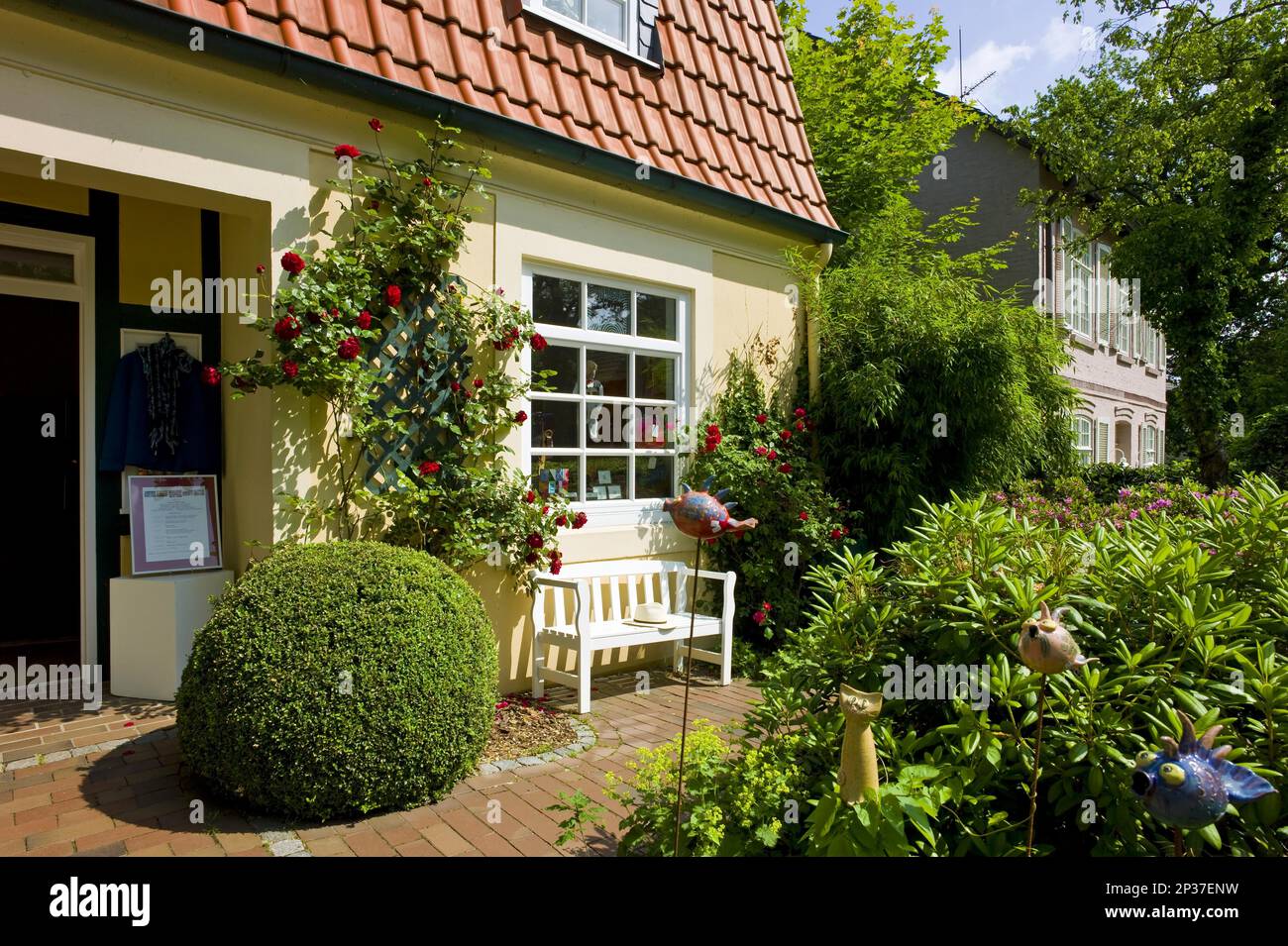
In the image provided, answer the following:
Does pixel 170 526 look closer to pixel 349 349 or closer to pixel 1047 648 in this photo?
pixel 349 349

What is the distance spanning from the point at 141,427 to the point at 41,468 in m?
2.42

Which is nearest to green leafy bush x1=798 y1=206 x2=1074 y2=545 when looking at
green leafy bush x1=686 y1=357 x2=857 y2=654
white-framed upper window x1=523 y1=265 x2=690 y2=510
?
green leafy bush x1=686 y1=357 x2=857 y2=654

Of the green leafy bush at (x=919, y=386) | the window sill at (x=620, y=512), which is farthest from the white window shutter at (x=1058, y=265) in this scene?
the window sill at (x=620, y=512)

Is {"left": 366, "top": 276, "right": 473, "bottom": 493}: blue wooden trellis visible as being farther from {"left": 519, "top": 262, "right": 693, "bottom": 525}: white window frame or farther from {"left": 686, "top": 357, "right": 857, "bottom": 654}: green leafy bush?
{"left": 686, "top": 357, "right": 857, "bottom": 654}: green leafy bush

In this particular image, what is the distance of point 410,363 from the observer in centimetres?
463

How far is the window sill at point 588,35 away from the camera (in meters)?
5.57

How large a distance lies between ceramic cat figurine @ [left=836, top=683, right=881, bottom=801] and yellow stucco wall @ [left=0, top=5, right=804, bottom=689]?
3.26 metres

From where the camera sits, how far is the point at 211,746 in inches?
129

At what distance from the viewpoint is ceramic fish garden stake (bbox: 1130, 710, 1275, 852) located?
148 cm

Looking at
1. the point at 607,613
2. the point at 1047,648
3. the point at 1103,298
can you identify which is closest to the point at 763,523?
the point at 607,613

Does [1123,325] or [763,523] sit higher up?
[1123,325]
